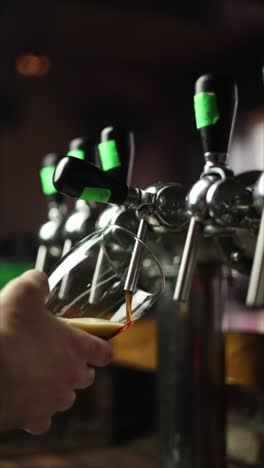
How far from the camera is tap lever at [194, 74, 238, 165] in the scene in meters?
0.73

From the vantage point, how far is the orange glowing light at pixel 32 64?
1.85 meters

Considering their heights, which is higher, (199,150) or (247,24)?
(247,24)

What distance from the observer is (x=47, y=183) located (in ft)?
3.52

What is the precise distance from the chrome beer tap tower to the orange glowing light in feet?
3.42

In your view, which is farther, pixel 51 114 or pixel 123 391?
pixel 51 114

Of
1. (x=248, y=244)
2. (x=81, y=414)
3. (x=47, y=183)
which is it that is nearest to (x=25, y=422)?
(x=248, y=244)

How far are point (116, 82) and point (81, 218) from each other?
1005mm

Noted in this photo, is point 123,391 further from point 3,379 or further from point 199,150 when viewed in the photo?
point 3,379

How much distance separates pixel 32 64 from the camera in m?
1.88

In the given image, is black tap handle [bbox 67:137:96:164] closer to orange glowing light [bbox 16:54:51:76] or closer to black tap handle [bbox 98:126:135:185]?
black tap handle [bbox 98:126:135:185]

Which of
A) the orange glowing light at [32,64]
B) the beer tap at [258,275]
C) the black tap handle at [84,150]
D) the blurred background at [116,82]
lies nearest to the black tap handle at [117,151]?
the black tap handle at [84,150]

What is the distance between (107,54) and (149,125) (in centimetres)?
23

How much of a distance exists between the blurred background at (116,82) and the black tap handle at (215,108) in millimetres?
711

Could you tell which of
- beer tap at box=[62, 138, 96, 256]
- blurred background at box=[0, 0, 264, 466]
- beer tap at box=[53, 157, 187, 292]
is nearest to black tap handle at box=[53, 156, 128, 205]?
beer tap at box=[53, 157, 187, 292]
